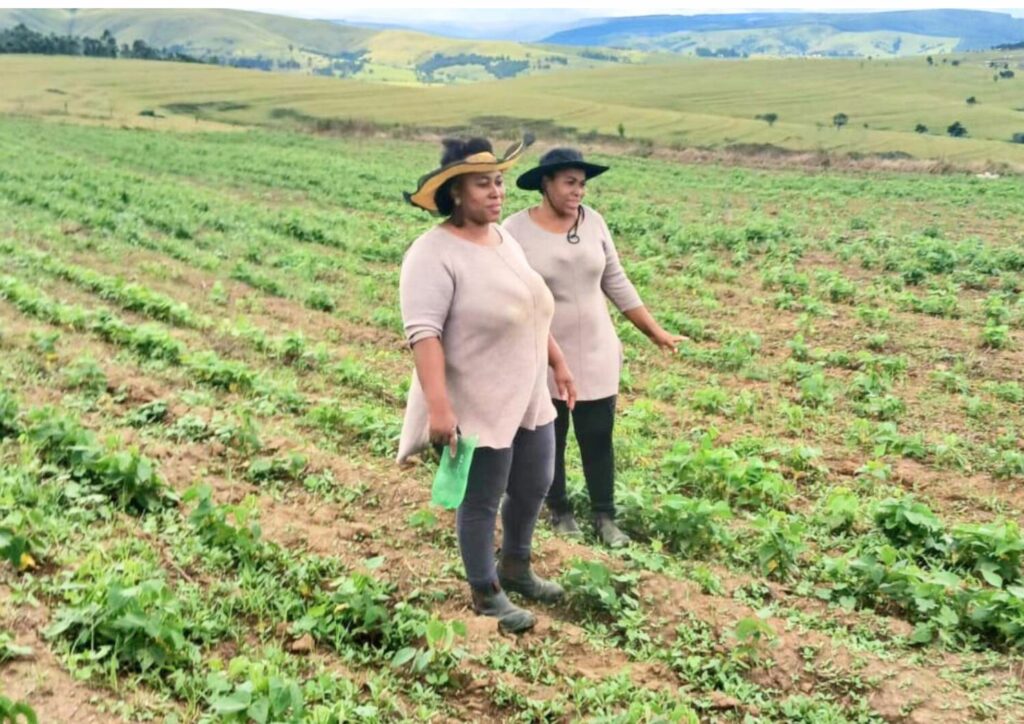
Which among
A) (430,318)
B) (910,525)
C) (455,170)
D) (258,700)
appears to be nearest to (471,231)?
(455,170)

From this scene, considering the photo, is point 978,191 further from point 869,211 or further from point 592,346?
point 592,346

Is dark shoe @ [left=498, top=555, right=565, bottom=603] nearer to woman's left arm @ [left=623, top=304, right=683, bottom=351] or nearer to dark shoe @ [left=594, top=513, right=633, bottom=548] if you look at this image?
dark shoe @ [left=594, top=513, right=633, bottom=548]

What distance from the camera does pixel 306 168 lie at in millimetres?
25922

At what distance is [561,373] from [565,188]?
86 centimetres

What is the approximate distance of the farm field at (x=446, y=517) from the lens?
3.44 metres

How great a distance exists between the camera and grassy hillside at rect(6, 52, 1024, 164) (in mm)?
52156

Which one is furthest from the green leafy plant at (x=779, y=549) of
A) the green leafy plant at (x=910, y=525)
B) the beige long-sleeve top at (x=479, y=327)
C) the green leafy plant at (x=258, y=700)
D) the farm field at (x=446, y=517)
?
the green leafy plant at (x=258, y=700)

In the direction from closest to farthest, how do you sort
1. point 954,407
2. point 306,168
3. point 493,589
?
point 493,589 < point 954,407 < point 306,168

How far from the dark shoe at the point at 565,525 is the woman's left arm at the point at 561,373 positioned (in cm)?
75

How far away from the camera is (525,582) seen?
4227mm

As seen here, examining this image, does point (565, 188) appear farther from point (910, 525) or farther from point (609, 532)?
point (910, 525)

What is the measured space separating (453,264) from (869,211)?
59.2ft

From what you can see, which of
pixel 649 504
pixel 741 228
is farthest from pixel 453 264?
pixel 741 228

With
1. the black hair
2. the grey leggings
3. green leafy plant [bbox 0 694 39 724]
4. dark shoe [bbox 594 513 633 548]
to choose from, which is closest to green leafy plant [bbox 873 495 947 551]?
dark shoe [bbox 594 513 633 548]
